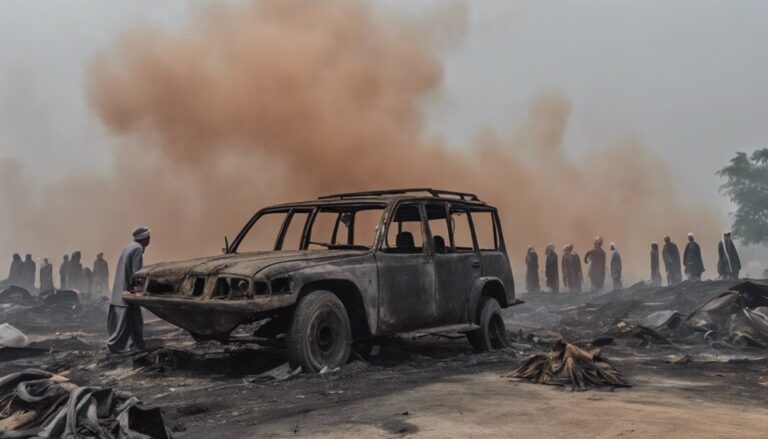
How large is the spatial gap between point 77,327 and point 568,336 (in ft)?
37.8

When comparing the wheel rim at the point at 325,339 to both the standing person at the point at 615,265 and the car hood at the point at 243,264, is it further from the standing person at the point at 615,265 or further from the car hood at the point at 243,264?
the standing person at the point at 615,265

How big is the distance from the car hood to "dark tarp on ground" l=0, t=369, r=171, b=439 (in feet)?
5.45

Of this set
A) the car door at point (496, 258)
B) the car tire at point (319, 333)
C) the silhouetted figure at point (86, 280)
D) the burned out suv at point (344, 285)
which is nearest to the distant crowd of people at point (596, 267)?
the car door at point (496, 258)

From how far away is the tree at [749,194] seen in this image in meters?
44.0

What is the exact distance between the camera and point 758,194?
44812 millimetres

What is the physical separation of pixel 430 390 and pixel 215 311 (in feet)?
6.48

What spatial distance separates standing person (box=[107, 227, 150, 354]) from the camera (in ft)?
26.1

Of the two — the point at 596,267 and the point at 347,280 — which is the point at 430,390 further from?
the point at 596,267

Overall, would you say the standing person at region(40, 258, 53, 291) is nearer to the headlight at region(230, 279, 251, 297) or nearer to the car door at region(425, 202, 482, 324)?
the car door at region(425, 202, 482, 324)

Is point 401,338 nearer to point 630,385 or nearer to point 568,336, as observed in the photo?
point 630,385

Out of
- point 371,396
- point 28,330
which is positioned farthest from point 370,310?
point 28,330

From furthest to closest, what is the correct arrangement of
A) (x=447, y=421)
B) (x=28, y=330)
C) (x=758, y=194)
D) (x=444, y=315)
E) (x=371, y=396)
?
1. (x=758, y=194)
2. (x=28, y=330)
3. (x=444, y=315)
4. (x=371, y=396)
5. (x=447, y=421)

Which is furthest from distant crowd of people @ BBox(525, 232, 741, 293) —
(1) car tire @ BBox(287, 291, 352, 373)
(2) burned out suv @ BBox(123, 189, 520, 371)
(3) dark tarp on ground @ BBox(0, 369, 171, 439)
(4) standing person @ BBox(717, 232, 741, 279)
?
(3) dark tarp on ground @ BBox(0, 369, 171, 439)

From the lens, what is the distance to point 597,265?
2781 cm
